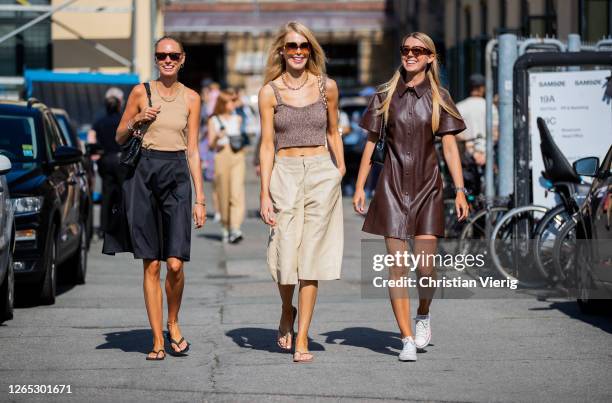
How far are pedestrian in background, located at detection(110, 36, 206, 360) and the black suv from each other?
2.65 metres

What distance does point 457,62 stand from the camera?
28.2 metres

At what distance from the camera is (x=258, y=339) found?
371 inches

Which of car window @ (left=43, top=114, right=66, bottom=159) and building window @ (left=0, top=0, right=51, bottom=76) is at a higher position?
building window @ (left=0, top=0, right=51, bottom=76)

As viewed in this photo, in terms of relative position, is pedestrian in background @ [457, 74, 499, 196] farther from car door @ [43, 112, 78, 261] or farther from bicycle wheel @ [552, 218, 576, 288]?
car door @ [43, 112, 78, 261]

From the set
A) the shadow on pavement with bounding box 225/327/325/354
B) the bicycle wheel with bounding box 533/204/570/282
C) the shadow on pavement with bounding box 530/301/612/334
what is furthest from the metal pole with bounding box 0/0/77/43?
the shadow on pavement with bounding box 225/327/325/354

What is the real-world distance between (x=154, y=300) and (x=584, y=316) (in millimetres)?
3560

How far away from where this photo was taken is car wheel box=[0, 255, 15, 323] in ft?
33.3

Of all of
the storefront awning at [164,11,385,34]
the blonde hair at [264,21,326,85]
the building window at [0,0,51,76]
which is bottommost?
the blonde hair at [264,21,326,85]

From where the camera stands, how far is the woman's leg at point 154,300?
8484 mm

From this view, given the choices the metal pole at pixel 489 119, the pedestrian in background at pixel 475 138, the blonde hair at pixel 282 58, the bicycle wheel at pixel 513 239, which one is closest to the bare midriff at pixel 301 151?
the blonde hair at pixel 282 58

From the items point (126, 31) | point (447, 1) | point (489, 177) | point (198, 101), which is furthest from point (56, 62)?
point (198, 101)

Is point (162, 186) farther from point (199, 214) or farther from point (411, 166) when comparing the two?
point (411, 166)

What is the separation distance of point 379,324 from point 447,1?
28.1 m

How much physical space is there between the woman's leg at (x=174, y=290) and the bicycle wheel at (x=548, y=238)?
403cm
